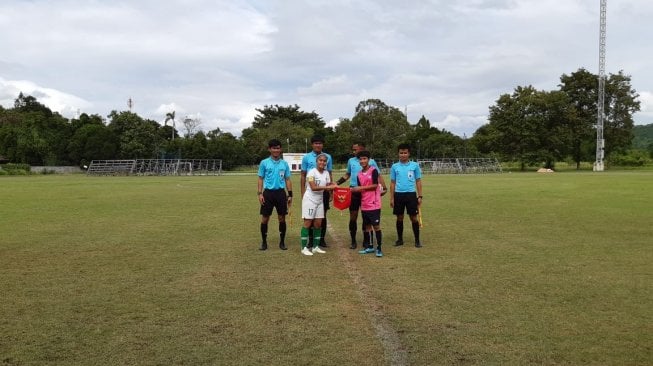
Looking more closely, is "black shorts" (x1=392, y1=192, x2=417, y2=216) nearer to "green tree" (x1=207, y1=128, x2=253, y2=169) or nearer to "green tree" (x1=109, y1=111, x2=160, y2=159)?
"green tree" (x1=207, y1=128, x2=253, y2=169)

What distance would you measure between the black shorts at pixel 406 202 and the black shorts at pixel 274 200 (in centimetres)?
191

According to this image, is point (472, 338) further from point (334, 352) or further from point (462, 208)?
point (462, 208)

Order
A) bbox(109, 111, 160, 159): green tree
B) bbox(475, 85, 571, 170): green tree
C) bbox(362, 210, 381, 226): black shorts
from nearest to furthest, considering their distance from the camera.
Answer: bbox(362, 210, 381, 226): black shorts
bbox(475, 85, 571, 170): green tree
bbox(109, 111, 160, 159): green tree

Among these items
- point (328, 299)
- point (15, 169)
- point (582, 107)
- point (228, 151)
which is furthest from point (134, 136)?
point (328, 299)

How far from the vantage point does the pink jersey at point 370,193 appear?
8.21 metres

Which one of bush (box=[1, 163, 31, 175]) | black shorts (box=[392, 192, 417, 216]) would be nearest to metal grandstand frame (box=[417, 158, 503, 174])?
bush (box=[1, 163, 31, 175])

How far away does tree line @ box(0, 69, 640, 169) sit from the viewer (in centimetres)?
6356

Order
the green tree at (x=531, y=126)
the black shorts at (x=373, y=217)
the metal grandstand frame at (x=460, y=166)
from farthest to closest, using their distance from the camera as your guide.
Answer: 1. the metal grandstand frame at (x=460, y=166)
2. the green tree at (x=531, y=126)
3. the black shorts at (x=373, y=217)

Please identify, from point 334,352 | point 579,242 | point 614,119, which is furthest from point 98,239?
point 614,119

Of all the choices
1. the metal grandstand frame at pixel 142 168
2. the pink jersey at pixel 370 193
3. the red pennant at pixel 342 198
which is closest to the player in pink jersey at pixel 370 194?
the pink jersey at pixel 370 193

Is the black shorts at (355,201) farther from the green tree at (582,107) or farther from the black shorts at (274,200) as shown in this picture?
the green tree at (582,107)

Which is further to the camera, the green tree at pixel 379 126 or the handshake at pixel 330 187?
the green tree at pixel 379 126

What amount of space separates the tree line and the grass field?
5670 centimetres

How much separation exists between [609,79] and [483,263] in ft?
225
